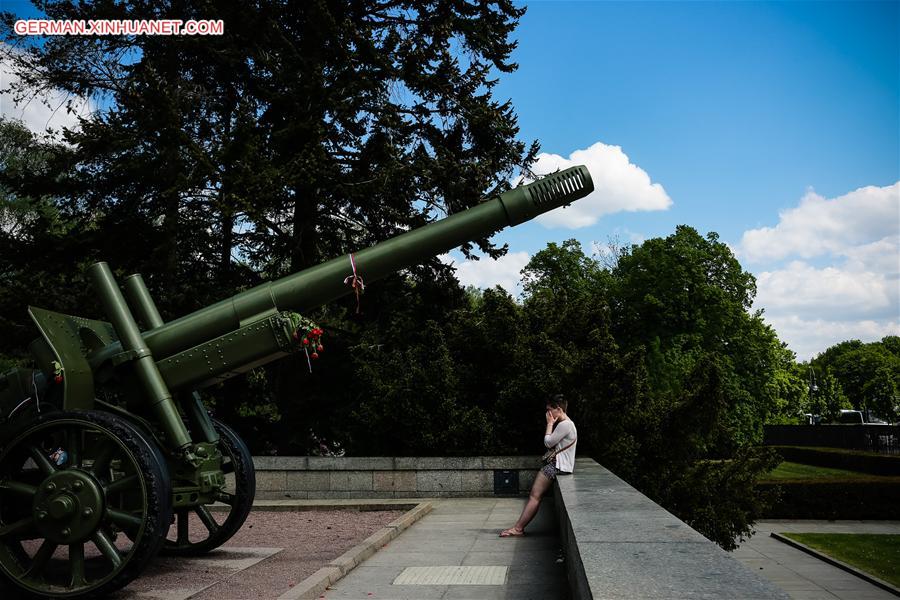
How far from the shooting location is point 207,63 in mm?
17906

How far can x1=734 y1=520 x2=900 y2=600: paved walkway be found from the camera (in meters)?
13.2

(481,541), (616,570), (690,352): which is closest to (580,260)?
(690,352)

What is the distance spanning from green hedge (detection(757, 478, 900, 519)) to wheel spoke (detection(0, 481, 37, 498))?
72.3 feet

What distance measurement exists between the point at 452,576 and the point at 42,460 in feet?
11.3

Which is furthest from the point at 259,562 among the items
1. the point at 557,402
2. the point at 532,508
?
the point at 557,402

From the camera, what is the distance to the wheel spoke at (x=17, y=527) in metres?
6.20

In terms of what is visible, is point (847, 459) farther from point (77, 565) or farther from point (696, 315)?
point (77, 565)

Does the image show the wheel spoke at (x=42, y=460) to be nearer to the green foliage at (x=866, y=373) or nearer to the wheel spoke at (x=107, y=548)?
the wheel spoke at (x=107, y=548)

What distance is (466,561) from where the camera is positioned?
770cm

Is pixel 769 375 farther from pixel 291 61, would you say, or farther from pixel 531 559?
pixel 531 559

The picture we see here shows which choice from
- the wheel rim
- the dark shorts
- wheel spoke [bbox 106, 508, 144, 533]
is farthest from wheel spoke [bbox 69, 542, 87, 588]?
the dark shorts

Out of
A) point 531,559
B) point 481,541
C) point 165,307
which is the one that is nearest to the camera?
point 531,559

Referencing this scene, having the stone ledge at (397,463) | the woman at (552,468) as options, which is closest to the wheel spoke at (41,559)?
the woman at (552,468)

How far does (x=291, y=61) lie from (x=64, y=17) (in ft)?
15.5
